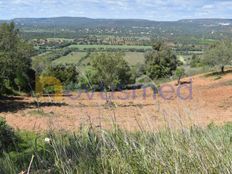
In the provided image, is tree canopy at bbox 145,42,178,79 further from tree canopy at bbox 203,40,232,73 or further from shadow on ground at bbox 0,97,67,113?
shadow on ground at bbox 0,97,67,113

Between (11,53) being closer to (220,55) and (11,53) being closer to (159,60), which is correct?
(220,55)

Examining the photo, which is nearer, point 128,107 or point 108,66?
point 128,107

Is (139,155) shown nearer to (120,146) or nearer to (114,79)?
(120,146)

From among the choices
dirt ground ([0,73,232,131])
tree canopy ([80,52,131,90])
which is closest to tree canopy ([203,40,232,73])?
dirt ground ([0,73,232,131])

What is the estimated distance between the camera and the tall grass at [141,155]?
2105 mm

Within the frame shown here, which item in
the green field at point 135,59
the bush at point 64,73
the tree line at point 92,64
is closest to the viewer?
the tree line at point 92,64

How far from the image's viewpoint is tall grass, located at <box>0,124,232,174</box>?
2105mm

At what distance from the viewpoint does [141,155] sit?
2307mm

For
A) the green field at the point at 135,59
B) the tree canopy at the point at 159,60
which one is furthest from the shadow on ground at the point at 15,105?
the green field at the point at 135,59

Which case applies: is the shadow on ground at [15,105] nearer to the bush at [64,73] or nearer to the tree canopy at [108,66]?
the tree canopy at [108,66]

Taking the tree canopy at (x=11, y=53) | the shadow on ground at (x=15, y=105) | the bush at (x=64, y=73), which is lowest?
the bush at (x=64, y=73)

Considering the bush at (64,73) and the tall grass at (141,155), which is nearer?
the tall grass at (141,155)

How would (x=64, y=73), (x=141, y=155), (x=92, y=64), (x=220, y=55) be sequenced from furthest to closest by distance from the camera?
(x=64, y=73) → (x=220, y=55) → (x=92, y=64) → (x=141, y=155)

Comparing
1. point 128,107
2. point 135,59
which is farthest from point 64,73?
point 135,59
